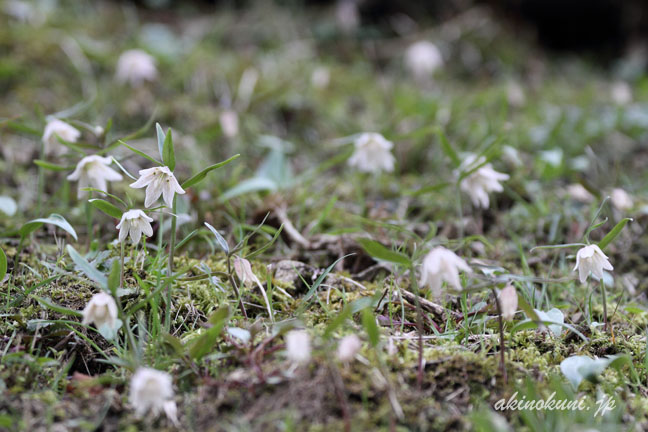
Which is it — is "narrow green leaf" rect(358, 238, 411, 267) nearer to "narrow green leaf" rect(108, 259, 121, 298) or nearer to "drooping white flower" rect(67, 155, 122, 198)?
"narrow green leaf" rect(108, 259, 121, 298)

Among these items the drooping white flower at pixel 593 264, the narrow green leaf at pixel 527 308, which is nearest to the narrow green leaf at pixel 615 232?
the drooping white flower at pixel 593 264

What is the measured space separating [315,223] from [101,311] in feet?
2.94

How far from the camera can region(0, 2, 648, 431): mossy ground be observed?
1.15 metres

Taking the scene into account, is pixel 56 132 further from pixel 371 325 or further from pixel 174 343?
pixel 371 325

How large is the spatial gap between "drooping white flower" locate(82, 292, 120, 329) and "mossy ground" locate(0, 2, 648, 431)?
91 millimetres

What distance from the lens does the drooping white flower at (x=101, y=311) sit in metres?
1.14

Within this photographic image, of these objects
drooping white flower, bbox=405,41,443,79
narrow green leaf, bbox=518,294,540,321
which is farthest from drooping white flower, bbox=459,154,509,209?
drooping white flower, bbox=405,41,443,79

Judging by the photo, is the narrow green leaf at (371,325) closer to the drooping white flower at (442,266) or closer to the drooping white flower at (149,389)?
the drooping white flower at (442,266)

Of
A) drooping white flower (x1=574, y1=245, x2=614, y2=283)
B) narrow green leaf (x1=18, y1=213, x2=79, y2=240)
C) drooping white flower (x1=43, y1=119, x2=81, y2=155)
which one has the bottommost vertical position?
drooping white flower (x1=574, y1=245, x2=614, y2=283)

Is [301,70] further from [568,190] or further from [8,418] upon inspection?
[8,418]

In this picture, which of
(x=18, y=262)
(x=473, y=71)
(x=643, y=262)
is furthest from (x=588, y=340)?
(x=473, y=71)

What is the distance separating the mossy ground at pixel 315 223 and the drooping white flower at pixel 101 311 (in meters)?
0.09

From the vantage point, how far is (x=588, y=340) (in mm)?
1379

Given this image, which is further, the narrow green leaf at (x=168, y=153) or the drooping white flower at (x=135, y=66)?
the drooping white flower at (x=135, y=66)
